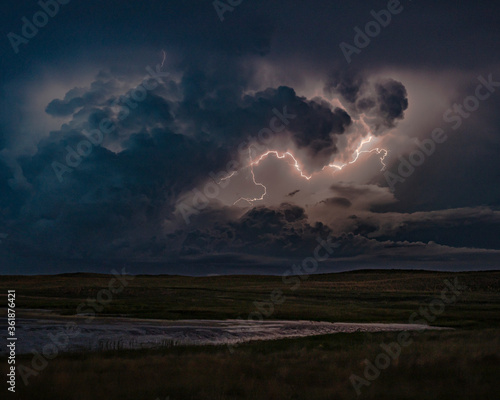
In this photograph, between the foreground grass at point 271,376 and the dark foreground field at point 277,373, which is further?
the dark foreground field at point 277,373

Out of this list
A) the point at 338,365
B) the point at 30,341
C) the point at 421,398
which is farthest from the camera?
the point at 30,341

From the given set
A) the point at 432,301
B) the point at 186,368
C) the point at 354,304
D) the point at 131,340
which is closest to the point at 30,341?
the point at 131,340

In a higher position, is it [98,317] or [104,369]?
[98,317]

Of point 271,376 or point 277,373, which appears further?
point 277,373

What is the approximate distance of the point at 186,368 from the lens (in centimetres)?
2000

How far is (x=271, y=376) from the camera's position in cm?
1917

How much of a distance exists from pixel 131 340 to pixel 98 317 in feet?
57.6

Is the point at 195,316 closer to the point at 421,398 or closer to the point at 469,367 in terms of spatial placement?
the point at 469,367

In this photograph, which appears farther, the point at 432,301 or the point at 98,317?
the point at 432,301

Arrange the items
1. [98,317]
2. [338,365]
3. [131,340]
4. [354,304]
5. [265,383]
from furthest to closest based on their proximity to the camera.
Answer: [354,304]
[98,317]
[131,340]
[338,365]
[265,383]

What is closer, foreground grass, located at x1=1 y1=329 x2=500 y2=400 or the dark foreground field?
foreground grass, located at x1=1 y1=329 x2=500 y2=400

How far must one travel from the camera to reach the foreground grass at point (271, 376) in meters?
16.0

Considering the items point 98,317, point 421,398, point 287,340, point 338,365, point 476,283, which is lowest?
point 421,398

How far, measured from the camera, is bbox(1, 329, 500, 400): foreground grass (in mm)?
15977
